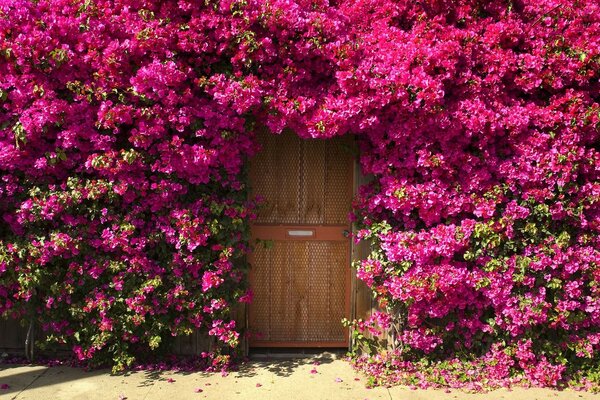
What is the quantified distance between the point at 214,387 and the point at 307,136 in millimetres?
2009

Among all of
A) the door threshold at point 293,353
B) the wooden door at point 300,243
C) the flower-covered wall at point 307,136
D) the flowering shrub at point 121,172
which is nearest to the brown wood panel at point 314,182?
the wooden door at point 300,243

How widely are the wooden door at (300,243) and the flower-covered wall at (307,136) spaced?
16.0 inches

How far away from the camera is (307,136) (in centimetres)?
430

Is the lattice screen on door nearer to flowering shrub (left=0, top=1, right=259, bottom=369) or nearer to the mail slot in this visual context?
the mail slot

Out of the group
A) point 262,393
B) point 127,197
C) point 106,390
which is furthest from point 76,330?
point 262,393

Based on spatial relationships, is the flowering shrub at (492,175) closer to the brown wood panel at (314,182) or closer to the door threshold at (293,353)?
the brown wood panel at (314,182)

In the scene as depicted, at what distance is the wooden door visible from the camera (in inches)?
192

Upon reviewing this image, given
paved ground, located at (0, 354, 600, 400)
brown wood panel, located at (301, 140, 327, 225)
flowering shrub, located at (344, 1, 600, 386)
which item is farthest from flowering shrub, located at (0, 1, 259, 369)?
flowering shrub, located at (344, 1, 600, 386)

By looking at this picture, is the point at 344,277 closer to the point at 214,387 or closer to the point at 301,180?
the point at 301,180

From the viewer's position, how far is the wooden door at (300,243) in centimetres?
488

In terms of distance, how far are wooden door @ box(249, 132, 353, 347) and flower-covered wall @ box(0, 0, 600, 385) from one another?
406mm

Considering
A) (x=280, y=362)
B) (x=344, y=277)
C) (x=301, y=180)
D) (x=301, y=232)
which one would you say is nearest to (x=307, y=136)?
(x=301, y=180)

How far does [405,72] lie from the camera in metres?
4.01

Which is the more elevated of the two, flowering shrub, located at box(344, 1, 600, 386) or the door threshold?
flowering shrub, located at box(344, 1, 600, 386)
